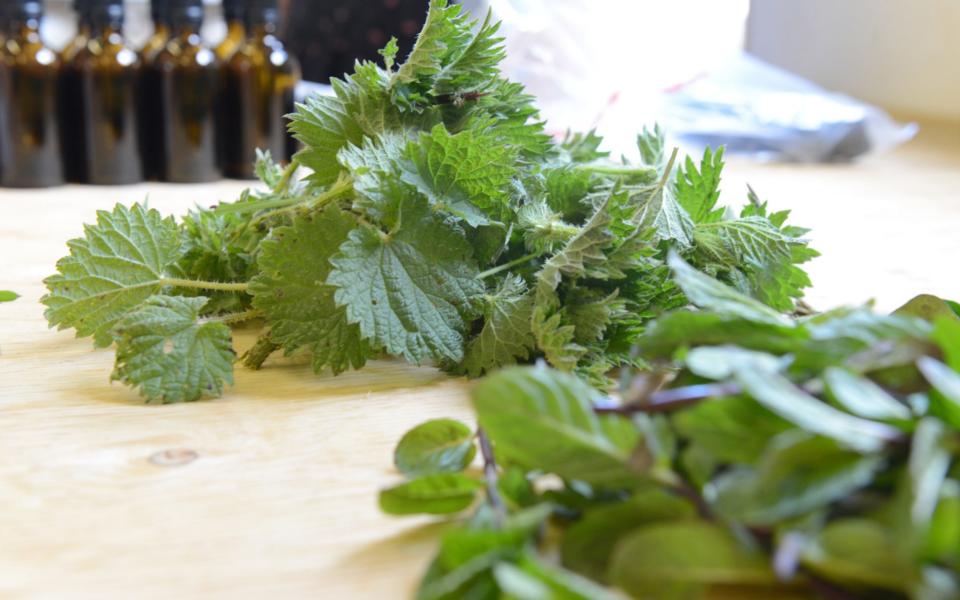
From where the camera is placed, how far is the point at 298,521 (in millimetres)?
471

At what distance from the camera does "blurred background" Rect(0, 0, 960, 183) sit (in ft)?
5.16

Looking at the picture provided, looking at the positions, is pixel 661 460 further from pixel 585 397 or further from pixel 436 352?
pixel 436 352

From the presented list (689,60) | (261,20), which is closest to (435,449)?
(261,20)

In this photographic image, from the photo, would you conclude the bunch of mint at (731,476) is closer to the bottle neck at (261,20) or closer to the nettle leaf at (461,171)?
the nettle leaf at (461,171)

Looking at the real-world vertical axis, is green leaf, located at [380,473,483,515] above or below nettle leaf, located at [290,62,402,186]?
below

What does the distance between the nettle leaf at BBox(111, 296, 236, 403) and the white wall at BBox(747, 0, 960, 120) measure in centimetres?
180

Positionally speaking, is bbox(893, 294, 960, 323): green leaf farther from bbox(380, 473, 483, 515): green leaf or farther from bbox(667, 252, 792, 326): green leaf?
bbox(380, 473, 483, 515): green leaf

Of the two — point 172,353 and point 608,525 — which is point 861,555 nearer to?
point 608,525

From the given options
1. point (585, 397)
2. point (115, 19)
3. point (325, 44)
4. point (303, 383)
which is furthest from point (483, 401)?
point (325, 44)

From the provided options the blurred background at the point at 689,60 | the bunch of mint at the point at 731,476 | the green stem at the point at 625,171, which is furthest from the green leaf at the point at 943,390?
the blurred background at the point at 689,60

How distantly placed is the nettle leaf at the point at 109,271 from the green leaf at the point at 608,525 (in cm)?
38

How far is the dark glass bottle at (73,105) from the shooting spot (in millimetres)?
1539

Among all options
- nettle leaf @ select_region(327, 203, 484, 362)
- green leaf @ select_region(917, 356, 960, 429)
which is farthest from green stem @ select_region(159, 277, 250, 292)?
green leaf @ select_region(917, 356, 960, 429)

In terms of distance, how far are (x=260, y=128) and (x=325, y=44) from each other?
23cm
